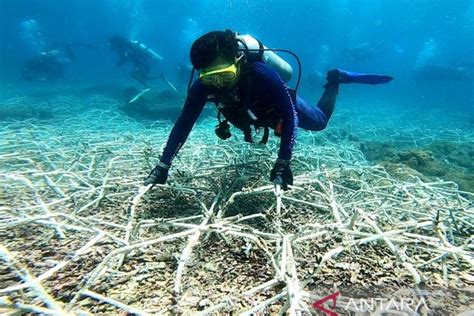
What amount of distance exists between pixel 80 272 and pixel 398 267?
184 centimetres

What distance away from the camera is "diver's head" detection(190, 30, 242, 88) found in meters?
2.43

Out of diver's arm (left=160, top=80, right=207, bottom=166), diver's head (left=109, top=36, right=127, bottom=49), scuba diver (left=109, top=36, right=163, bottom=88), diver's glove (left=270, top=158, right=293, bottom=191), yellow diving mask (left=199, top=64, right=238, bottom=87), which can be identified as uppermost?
diver's head (left=109, top=36, right=127, bottom=49)

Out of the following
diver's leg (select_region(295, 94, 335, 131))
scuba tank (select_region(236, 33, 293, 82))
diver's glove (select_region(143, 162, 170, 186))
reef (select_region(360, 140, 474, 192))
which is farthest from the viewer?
reef (select_region(360, 140, 474, 192))

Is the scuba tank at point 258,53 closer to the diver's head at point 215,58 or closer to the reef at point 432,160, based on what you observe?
the diver's head at point 215,58

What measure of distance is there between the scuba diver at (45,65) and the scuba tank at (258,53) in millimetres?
20187

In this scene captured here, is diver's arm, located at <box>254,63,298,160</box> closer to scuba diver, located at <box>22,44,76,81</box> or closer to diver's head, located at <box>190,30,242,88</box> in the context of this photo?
diver's head, located at <box>190,30,242,88</box>

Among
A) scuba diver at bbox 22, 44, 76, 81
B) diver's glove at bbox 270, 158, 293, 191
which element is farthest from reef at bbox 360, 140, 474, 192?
scuba diver at bbox 22, 44, 76, 81

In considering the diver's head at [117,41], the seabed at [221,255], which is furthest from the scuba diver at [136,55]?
the seabed at [221,255]

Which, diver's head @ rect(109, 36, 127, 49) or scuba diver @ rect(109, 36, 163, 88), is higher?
diver's head @ rect(109, 36, 127, 49)

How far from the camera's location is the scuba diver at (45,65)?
18.2 meters

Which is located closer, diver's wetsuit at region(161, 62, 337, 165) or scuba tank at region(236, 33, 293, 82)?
diver's wetsuit at region(161, 62, 337, 165)

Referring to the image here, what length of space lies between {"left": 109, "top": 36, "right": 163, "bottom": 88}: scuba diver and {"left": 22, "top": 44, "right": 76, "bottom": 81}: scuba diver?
6258mm

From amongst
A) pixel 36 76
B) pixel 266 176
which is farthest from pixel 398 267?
pixel 36 76

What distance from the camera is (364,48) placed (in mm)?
32469
